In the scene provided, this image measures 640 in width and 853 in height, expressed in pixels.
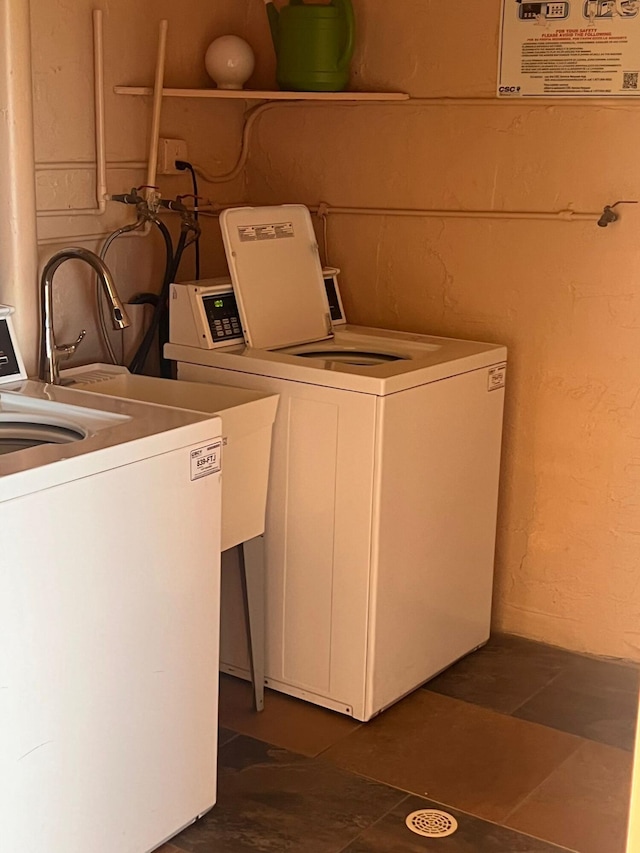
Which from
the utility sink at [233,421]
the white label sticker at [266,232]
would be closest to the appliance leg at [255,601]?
the utility sink at [233,421]

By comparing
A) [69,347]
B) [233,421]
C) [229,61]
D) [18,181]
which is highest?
[229,61]

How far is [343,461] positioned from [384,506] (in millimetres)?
136

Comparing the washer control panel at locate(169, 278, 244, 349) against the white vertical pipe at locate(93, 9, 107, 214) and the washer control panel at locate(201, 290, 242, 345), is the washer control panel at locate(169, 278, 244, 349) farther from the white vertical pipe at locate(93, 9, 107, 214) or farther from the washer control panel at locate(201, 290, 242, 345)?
the white vertical pipe at locate(93, 9, 107, 214)

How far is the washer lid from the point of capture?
9.01 ft

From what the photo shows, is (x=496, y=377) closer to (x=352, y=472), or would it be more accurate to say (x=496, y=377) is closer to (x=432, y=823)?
(x=352, y=472)

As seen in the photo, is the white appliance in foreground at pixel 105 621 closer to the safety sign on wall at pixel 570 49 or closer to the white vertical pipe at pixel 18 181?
the white vertical pipe at pixel 18 181

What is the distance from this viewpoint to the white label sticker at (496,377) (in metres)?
2.76

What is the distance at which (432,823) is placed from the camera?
2182 millimetres

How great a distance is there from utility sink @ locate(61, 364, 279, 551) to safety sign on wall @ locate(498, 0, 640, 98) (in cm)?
108

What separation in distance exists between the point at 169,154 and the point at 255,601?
121 centimetres

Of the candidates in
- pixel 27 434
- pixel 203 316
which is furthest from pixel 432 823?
pixel 203 316

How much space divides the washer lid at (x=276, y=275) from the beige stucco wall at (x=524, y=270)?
235mm

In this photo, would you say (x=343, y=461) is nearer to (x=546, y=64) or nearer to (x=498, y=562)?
(x=498, y=562)

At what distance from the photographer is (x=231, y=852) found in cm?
206
